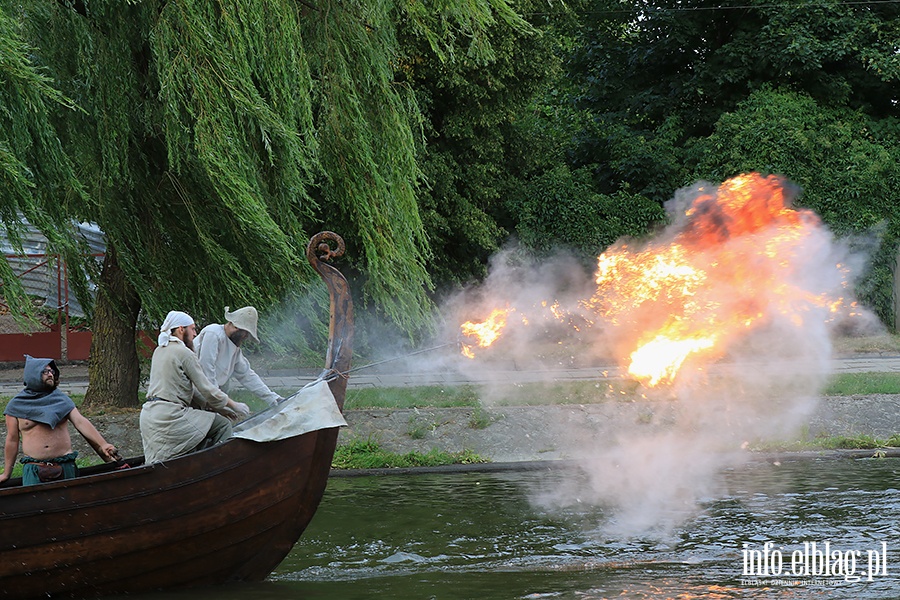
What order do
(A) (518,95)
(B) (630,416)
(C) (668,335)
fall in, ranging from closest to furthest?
(C) (668,335), (B) (630,416), (A) (518,95)

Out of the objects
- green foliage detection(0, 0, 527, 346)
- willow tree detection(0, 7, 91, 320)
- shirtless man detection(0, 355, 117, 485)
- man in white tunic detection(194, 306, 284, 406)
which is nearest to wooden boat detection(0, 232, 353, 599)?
shirtless man detection(0, 355, 117, 485)

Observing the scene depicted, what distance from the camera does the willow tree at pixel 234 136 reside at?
11.4m

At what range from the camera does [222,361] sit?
31.6 feet

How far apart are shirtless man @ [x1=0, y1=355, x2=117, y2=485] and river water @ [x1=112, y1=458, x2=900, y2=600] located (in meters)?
1.46

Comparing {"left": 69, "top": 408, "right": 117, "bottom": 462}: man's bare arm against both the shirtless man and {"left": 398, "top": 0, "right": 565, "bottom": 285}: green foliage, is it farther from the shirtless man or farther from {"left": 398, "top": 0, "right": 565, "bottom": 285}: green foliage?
{"left": 398, "top": 0, "right": 565, "bottom": 285}: green foliage

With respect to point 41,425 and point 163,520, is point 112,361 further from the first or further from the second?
point 163,520

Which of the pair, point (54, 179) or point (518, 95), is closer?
point (54, 179)

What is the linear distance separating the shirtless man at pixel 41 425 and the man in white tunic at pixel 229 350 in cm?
121

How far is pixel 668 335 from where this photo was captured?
41.7 ft

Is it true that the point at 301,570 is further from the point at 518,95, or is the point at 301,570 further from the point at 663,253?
the point at 518,95

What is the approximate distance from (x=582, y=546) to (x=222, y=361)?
3.92 metres

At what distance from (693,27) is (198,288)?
17.9 metres

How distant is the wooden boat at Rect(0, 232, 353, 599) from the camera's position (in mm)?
8352

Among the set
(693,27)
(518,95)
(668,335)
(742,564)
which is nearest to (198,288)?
(668,335)
